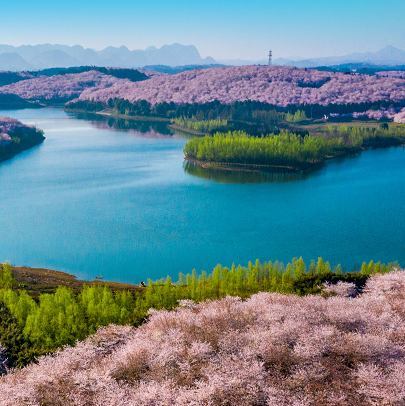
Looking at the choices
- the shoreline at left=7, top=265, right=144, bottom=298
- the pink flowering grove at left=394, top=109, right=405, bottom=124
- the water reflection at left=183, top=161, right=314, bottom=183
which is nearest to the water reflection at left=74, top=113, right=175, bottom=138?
the water reflection at left=183, top=161, right=314, bottom=183

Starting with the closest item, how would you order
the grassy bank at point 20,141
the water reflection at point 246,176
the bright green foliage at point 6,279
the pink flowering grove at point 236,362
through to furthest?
the pink flowering grove at point 236,362 → the bright green foliage at point 6,279 → the water reflection at point 246,176 → the grassy bank at point 20,141

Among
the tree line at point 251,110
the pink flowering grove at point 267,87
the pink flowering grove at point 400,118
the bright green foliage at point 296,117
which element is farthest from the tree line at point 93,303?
the pink flowering grove at point 267,87

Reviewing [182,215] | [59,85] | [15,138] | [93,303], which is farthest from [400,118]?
[59,85]

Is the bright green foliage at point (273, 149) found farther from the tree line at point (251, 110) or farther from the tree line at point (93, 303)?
the tree line at point (93, 303)

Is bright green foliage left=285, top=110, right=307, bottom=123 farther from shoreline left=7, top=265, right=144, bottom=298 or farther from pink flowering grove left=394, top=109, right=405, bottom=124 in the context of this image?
shoreline left=7, top=265, right=144, bottom=298

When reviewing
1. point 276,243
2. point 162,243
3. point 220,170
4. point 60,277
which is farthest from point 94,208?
point 220,170

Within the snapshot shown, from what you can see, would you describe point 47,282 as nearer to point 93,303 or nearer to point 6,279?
point 6,279

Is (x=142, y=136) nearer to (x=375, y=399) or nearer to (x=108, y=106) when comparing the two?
(x=108, y=106)
